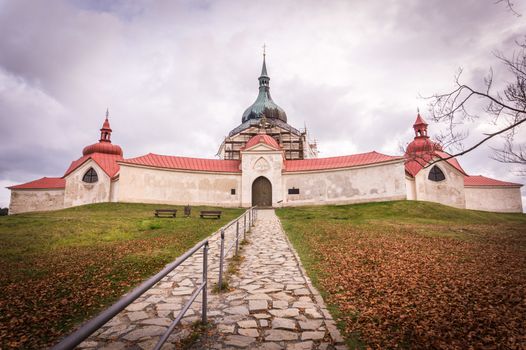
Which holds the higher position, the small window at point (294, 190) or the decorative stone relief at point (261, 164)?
the decorative stone relief at point (261, 164)

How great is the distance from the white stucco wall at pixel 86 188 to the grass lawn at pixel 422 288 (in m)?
26.6

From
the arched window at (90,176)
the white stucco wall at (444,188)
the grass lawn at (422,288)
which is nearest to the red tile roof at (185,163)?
the arched window at (90,176)

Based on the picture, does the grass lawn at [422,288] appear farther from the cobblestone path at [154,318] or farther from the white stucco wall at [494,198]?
the white stucco wall at [494,198]

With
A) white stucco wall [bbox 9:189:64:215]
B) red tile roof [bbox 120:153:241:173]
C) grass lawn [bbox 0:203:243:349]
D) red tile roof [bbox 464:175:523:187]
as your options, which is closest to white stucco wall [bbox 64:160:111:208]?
red tile roof [bbox 120:153:241:173]

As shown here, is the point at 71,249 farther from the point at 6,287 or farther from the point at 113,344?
the point at 113,344

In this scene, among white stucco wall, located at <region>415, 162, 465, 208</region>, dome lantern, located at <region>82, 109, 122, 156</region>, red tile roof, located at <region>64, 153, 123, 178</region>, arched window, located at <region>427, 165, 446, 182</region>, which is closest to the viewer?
white stucco wall, located at <region>415, 162, 465, 208</region>

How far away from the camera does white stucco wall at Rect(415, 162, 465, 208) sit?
2930 cm

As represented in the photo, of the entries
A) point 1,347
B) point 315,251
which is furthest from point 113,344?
point 315,251

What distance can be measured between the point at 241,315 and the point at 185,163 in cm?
2996

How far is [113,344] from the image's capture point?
3.67 metres

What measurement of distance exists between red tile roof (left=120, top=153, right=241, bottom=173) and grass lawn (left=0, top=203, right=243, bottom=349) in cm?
1641

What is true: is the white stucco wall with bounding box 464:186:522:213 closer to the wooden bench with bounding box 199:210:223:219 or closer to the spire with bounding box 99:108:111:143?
the wooden bench with bounding box 199:210:223:219

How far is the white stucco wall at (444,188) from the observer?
29297 millimetres

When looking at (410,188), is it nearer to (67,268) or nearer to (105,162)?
(67,268)
